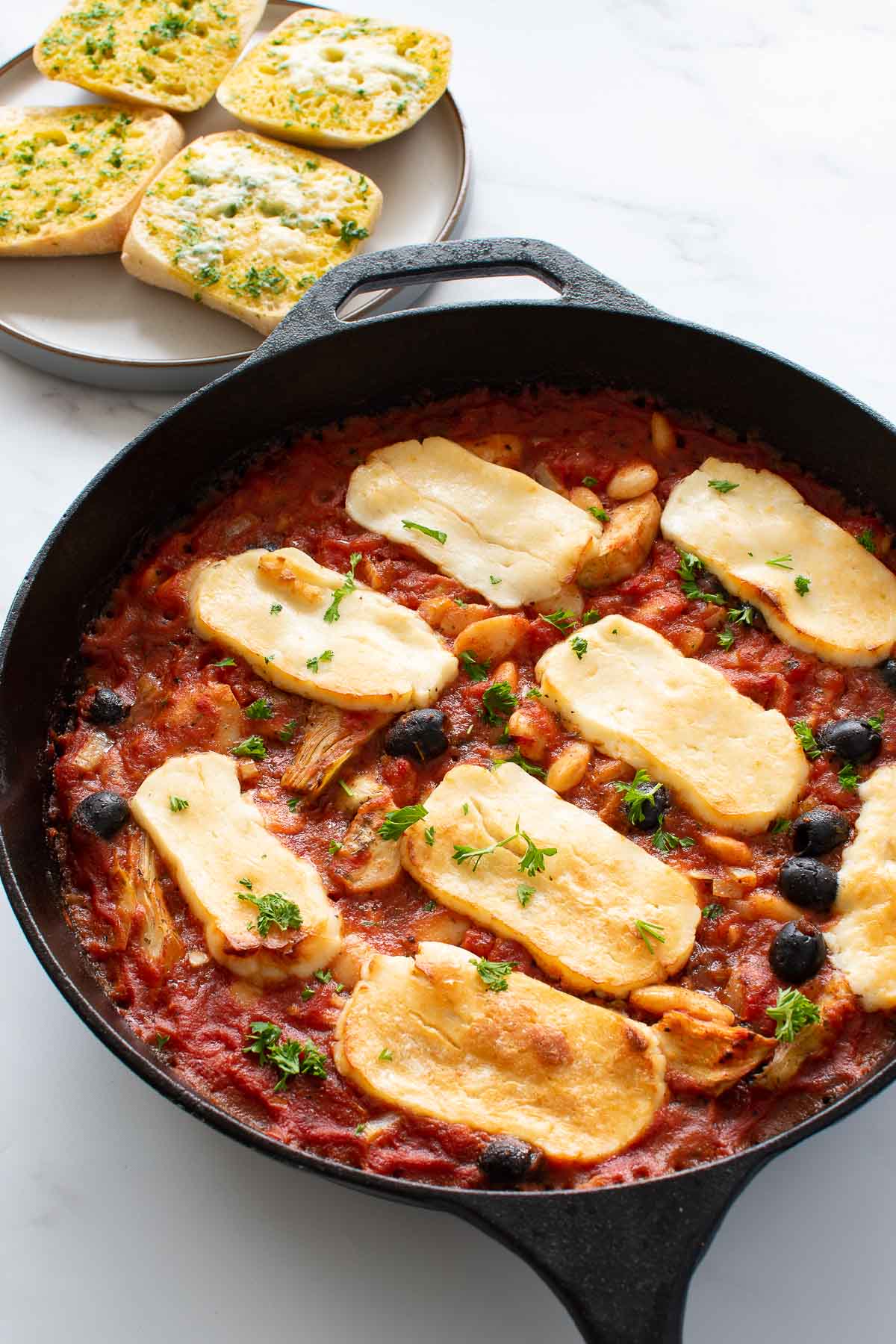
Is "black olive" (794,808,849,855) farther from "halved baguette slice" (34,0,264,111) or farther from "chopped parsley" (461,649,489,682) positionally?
"halved baguette slice" (34,0,264,111)

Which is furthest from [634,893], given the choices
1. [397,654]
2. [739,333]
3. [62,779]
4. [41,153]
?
[41,153]

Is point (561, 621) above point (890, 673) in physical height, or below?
below

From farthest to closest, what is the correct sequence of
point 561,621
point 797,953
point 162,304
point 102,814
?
point 162,304, point 561,621, point 102,814, point 797,953

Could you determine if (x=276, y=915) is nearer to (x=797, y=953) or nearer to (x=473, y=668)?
(x=473, y=668)

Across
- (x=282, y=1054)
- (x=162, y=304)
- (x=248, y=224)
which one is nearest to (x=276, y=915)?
(x=282, y=1054)

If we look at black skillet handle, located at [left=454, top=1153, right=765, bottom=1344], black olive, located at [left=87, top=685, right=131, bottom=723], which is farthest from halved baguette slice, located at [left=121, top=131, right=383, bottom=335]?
black skillet handle, located at [left=454, top=1153, right=765, bottom=1344]

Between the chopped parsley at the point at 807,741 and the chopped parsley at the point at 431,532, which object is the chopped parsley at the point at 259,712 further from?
the chopped parsley at the point at 807,741

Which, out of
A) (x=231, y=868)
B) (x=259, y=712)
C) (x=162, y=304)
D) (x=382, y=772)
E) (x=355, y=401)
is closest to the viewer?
(x=231, y=868)
